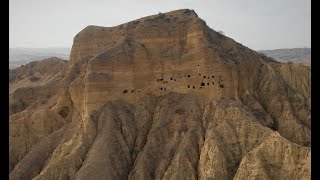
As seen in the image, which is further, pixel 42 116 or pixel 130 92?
pixel 42 116

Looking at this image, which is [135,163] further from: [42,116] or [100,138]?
[42,116]

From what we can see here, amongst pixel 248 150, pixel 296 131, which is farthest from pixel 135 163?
pixel 296 131

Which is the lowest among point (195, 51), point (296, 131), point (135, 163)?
point (135, 163)

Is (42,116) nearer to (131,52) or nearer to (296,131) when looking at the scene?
(131,52)

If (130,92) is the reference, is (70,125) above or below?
below

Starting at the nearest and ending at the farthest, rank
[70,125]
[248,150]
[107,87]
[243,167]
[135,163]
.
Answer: [243,167], [248,150], [135,163], [107,87], [70,125]

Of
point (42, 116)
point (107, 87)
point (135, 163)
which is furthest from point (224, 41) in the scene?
point (42, 116)

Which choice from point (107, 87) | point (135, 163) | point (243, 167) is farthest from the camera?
point (107, 87)
